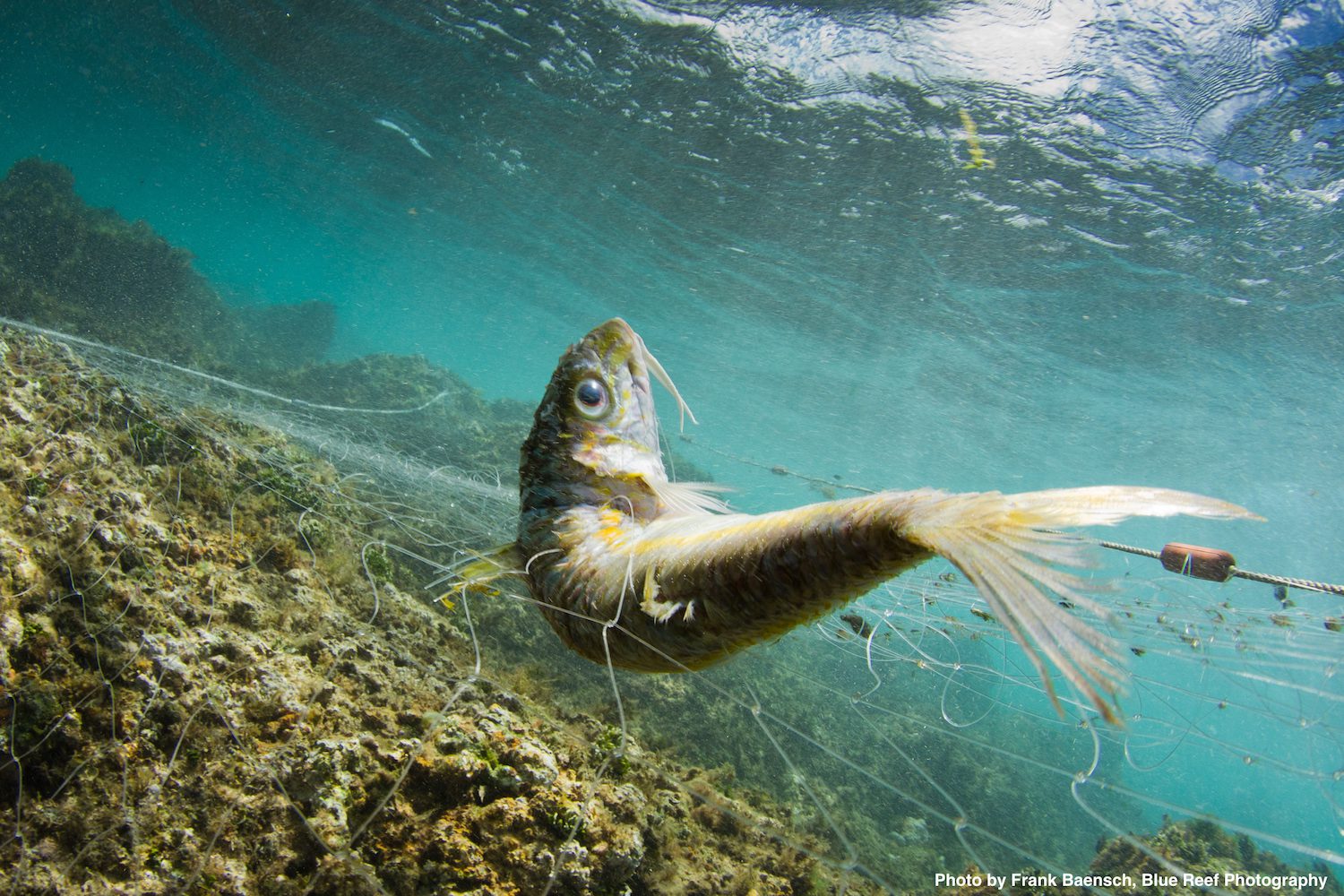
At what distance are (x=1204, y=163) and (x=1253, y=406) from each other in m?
12.5

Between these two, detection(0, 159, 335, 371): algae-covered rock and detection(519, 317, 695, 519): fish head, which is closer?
detection(519, 317, 695, 519): fish head

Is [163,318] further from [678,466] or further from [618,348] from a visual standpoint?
[618,348]

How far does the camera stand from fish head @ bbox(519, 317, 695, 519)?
201 centimetres

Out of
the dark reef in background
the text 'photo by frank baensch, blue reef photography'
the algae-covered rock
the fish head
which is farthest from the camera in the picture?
the dark reef in background

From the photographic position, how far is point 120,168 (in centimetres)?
5034

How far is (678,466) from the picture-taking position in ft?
67.2

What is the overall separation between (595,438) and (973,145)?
39.0 feet

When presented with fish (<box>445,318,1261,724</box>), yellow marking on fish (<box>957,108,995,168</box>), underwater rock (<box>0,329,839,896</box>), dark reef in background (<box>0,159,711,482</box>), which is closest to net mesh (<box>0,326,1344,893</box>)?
underwater rock (<box>0,329,839,896</box>)

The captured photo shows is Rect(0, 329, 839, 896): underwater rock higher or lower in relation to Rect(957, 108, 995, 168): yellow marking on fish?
lower

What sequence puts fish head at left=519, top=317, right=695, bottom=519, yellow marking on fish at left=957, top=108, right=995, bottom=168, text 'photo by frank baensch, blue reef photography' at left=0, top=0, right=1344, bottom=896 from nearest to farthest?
text 'photo by frank baensch, blue reef photography' at left=0, top=0, right=1344, bottom=896 < fish head at left=519, top=317, right=695, bottom=519 < yellow marking on fish at left=957, top=108, right=995, bottom=168

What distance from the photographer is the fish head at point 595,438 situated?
201 centimetres

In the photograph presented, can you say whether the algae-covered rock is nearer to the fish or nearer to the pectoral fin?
the pectoral fin

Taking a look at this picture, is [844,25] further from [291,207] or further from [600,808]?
[291,207]

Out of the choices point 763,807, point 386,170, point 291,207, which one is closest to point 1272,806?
point 763,807
